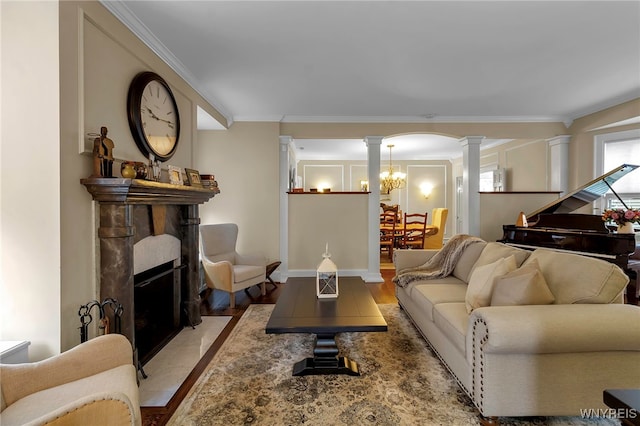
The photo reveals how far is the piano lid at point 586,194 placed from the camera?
3257 millimetres

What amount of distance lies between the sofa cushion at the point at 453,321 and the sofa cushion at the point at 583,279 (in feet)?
1.81

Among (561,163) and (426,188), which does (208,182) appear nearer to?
(561,163)

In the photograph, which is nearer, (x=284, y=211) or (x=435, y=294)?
(x=435, y=294)

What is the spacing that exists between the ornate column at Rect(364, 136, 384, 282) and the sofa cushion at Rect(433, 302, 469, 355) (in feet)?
8.00

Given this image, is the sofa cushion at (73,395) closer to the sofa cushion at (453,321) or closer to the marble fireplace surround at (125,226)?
the marble fireplace surround at (125,226)

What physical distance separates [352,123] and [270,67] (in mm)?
1976

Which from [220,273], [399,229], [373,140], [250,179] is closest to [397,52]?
[373,140]

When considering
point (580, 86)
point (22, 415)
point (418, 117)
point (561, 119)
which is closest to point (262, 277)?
point (22, 415)

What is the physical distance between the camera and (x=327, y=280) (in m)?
2.50

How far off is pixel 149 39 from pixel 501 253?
11.0 feet

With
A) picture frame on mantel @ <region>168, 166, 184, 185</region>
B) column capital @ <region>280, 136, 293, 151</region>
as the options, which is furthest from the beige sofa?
column capital @ <region>280, 136, 293, 151</region>

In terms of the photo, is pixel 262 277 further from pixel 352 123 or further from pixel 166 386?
pixel 352 123

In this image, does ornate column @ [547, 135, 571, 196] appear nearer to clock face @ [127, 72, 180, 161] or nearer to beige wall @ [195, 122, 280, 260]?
beige wall @ [195, 122, 280, 260]

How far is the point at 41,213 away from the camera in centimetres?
162
